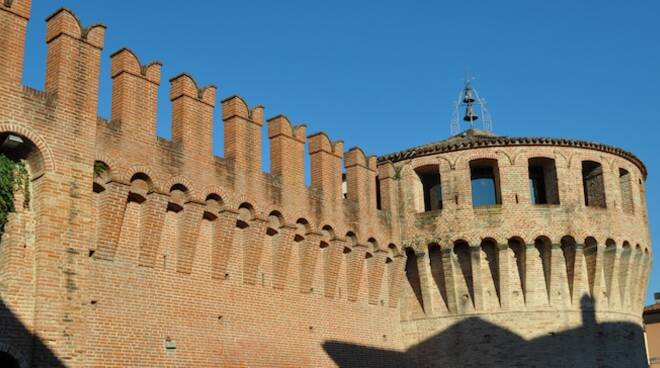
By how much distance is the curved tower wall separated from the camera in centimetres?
2595

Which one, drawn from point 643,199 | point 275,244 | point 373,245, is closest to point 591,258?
point 643,199

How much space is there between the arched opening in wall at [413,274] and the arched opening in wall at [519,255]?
10.2ft

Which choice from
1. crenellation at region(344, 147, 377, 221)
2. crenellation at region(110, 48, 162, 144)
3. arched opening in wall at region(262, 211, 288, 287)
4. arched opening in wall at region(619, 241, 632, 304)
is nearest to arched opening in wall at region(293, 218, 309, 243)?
arched opening in wall at region(262, 211, 288, 287)

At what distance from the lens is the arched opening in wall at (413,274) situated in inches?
1064

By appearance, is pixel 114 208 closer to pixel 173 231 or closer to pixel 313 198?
pixel 173 231

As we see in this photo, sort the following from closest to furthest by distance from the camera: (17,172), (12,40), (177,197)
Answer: (17,172)
(12,40)
(177,197)

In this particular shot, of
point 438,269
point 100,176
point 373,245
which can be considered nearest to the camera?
point 100,176

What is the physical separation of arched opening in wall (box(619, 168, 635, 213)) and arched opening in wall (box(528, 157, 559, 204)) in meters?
2.77

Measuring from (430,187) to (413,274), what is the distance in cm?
318

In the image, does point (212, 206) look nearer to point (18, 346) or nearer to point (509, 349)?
point (18, 346)

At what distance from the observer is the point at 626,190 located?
2891cm

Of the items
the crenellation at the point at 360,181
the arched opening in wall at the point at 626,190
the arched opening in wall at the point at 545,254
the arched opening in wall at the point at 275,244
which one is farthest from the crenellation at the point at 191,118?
the arched opening in wall at the point at 626,190

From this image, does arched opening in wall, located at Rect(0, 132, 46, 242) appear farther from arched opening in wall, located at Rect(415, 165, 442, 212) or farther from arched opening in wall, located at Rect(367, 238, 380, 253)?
arched opening in wall, located at Rect(415, 165, 442, 212)

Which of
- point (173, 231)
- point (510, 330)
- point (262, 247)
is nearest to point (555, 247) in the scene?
point (510, 330)
